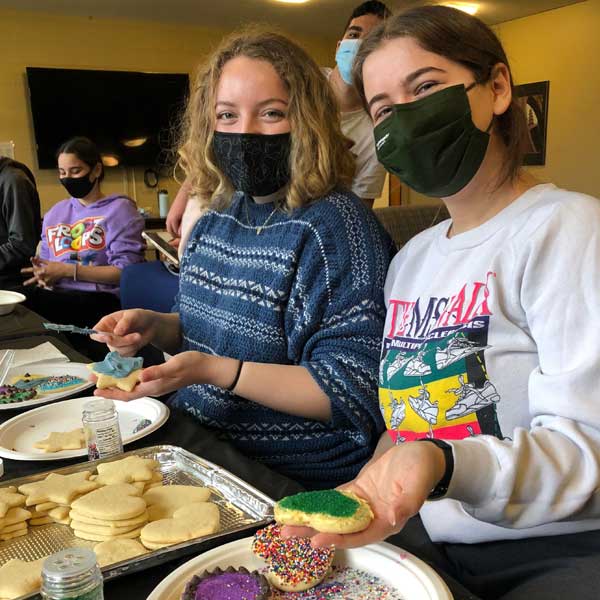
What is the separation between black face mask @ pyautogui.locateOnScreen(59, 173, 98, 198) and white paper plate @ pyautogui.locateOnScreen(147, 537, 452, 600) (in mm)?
2765

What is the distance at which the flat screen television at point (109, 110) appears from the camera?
19.9 feet

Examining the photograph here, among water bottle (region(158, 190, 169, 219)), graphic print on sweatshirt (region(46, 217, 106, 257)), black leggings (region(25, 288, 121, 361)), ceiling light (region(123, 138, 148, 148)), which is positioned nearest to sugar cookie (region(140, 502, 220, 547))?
black leggings (region(25, 288, 121, 361))

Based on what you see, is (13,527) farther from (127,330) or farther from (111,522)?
(127,330)

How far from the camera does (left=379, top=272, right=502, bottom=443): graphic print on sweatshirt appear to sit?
37.4 inches

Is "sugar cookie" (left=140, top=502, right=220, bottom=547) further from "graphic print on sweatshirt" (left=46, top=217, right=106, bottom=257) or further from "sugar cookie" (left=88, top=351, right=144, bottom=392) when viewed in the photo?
"graphic print on sweatshirt" (left=46, top=217, right=106, bottom=257)

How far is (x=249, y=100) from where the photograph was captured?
1.35 metres

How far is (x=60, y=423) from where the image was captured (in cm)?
129

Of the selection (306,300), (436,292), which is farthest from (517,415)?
(306,300)

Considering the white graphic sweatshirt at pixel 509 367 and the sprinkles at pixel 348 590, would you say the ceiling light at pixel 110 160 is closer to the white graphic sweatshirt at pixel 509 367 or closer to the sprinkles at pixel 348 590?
the white graphic sweatshirt at pixel 509 367

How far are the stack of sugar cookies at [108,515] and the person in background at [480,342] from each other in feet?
0.95

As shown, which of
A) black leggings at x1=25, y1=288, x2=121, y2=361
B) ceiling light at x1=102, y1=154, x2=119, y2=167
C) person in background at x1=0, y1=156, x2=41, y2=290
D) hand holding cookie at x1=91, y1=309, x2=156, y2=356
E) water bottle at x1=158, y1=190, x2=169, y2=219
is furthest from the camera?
ceiling light at x1=102, y1=154, x2=119, y2=167

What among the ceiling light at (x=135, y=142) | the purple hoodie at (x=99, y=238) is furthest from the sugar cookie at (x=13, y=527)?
the ceiling light at (x=135, y=142)

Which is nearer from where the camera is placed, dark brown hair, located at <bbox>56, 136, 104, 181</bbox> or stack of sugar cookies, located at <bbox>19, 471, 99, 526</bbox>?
stack of sugar cookies, located at <bbox>19, 471, 99, 526</bbox>

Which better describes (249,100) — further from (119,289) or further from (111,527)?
(119,289)
